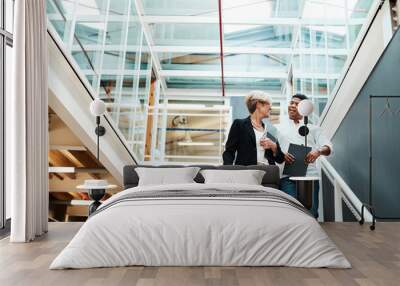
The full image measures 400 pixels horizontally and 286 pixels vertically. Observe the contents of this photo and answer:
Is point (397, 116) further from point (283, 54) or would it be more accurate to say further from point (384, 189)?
point (283, 54)

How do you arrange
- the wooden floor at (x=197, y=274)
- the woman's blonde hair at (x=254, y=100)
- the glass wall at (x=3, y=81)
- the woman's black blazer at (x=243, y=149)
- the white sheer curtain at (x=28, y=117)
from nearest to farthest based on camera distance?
the wooden floor at (x=197, y=274), the white sheer curtain at (x=28, y=117), the glass wall at (x=3, y=81), the woman's black blazer at (x=243, y=149), the woman's blonde hair at (x=254, y=100)

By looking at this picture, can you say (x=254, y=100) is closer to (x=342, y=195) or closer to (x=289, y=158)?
(x=289, y=158)

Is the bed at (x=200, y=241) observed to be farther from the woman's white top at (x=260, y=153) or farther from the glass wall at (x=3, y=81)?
the woman's white top at (x=260, y=153)

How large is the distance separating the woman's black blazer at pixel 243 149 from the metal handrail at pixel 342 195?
2.70ft

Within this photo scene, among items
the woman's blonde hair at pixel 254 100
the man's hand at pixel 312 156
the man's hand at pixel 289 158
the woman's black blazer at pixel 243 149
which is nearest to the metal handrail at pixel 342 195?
the man's hand at pixel 312 156

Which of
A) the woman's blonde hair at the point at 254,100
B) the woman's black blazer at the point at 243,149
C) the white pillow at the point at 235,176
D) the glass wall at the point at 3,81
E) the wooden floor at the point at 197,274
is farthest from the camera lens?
the woman's blonde hair at the point at 254,100

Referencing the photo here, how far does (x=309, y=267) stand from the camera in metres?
3.58

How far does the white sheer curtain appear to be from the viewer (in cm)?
469

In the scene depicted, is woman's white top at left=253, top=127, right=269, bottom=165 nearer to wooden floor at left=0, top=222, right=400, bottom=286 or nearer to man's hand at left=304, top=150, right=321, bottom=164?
man's hand at left=304, top=150, right=321, bottom=164

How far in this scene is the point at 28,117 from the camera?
4758 mm

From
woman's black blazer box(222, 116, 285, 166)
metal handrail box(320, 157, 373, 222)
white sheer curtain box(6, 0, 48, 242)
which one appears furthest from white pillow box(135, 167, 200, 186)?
metal handrail box(320, 157, 373, 222)

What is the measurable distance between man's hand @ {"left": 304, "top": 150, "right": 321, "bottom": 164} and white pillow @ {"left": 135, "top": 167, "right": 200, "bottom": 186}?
1.65m

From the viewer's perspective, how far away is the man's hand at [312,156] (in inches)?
256

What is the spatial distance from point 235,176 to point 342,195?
2.13m
